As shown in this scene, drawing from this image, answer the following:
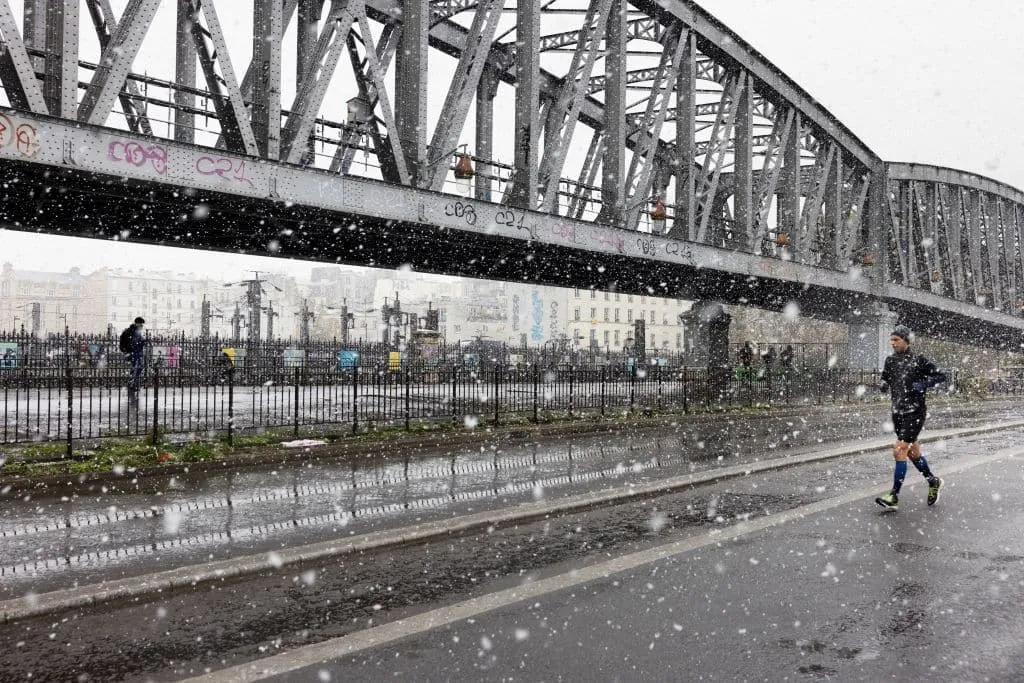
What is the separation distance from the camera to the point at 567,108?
1992 cm

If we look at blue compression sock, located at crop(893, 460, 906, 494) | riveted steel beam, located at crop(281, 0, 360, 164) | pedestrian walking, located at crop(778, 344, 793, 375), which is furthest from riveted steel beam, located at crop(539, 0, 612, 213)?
pedestrian walking, located at crop(778, 344, 793, 375)

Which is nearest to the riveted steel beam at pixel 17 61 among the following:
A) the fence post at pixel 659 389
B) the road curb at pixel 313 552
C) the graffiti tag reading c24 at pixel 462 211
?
the graffiti tag reading c24 at pixel 462 211

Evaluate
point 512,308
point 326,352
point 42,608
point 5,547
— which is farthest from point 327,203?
point 512,308

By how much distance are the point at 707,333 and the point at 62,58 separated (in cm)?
2504

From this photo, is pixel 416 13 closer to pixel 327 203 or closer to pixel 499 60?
pixel 327 203

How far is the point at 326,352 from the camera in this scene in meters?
33.1

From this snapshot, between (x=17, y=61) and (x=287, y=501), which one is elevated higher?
(x=17, y=61)

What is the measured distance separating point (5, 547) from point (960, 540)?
7944 mm

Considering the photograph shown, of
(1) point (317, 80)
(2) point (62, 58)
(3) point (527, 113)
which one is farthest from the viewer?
(3) point (527, 113)

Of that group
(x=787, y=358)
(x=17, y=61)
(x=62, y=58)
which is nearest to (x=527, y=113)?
(x=62, y=58)

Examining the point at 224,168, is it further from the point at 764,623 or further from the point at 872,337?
the point at 872,337

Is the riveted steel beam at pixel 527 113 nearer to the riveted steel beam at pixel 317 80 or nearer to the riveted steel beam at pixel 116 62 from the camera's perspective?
the riveted steel beam at pixel 317 80

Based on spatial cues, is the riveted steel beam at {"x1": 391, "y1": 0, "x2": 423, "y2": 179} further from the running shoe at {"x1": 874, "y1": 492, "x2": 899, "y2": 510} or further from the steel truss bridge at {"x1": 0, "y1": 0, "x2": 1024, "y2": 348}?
→ the running shoe at {"x1": 874, "y1": 492, "x2": 899, "y2": 510}

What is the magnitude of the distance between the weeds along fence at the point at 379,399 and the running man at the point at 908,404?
8540mm
